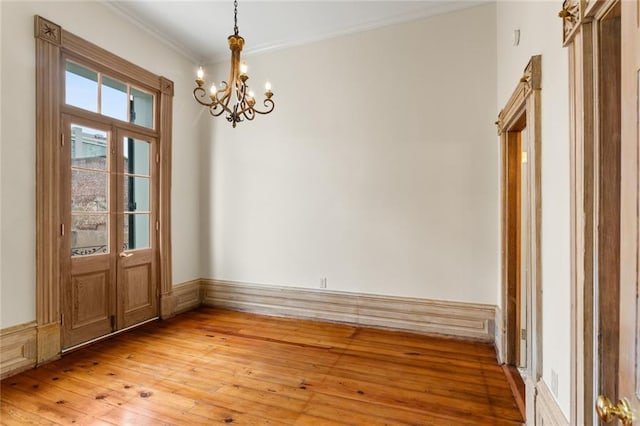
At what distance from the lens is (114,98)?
3.68 meters

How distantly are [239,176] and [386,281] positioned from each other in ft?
8.19

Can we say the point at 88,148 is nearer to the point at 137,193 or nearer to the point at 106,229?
the point at 137,193

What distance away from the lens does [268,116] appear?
14.3 feet

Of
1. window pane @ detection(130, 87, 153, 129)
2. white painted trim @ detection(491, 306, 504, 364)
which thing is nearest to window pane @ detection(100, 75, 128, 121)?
window pane @ detection(130, 87, 153, 129)

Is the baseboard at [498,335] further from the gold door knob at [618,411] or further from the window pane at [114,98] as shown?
the window pane at [114,98]

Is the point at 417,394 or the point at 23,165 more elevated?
the point at 23,165

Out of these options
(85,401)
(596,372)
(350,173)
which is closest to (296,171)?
(350,173)

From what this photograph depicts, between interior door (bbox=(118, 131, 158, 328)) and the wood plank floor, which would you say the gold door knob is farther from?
interior door (bbox=(118, 131, 158, 328))

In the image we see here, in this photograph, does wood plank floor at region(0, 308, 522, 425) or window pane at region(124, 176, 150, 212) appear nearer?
wood plank floor at region(0, 308, 522, 425)

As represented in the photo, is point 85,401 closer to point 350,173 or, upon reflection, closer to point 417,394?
point 417,394

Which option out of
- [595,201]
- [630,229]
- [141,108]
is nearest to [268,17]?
[141,108]

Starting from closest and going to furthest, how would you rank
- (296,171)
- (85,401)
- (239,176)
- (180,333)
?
(85,401) < (180,333) < (296,171) < (239,176)

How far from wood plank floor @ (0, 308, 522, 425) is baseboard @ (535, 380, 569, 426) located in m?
0.45

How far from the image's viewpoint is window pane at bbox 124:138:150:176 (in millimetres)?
3844
